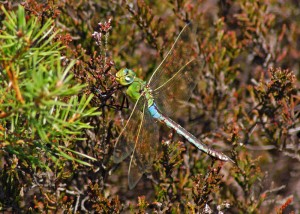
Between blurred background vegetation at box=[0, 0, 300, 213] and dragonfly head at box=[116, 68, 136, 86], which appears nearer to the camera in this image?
blurred background vegetation at box=[0, 0, 300, 213]

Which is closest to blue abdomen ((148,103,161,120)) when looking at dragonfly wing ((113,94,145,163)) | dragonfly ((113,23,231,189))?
dragonfly ((113,23,231,189))

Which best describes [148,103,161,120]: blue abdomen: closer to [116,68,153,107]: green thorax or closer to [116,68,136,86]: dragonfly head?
[116,68,153,107]: green thorax

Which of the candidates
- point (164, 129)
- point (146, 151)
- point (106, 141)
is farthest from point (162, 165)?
point (164, 129)

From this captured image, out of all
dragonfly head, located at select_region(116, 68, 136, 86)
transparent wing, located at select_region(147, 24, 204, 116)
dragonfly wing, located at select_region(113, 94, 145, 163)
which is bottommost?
dragonfly wing, located at select_region(113, 94, 145, 163)

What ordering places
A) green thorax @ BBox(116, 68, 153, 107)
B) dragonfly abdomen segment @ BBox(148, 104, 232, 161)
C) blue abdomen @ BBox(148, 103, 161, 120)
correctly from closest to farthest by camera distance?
1. green thorax @ BBox(116, 68, 153, 107)
2. dragonfly abdomen segment @ BBox(148, 104, 232, 161)
3. blue abdomen @ BBox(148, 103, 161, 120)

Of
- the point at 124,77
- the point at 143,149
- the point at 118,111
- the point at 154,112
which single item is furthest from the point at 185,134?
the point at 124,77

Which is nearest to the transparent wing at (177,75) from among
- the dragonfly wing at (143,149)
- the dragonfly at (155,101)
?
the dragonfly at (155,101)
